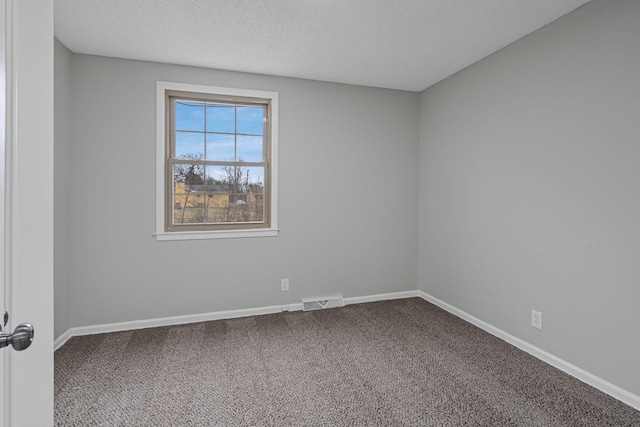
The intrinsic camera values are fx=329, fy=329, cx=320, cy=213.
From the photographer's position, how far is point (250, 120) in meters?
3.54

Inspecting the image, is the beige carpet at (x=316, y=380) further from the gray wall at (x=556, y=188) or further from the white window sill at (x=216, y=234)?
the white window sill at (x=216, y=234)

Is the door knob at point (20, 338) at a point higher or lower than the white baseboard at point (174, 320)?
higher

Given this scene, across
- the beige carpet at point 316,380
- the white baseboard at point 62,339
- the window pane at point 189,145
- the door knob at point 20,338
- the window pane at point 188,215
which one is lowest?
the beige carpet at point 316,380

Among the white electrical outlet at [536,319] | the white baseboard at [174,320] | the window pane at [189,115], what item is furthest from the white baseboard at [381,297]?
the window pane at [189,115]

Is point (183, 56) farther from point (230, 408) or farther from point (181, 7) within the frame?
point (230, 408)

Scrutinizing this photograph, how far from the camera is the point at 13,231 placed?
0.79 metres

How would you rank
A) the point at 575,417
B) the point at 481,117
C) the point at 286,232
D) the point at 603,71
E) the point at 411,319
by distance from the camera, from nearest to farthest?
the point at 575,417
the point at 603,71
the point at 481,117
the point at 411,319
the point at 286,232

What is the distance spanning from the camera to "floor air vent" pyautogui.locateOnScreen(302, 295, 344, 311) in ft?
12.0

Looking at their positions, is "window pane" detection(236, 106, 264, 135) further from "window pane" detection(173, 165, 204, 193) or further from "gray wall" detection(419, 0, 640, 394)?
"gray wall" detection(419, 0, 640, 394)

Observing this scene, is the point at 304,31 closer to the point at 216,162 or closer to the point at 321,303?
the point at 216,162

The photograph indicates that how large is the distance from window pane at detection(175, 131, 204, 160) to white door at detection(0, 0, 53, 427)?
246 centimetres

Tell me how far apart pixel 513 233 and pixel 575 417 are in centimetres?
138

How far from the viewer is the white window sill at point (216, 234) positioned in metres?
3.22

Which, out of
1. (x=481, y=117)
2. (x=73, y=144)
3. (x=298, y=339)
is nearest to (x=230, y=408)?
(x=298, y=339)
